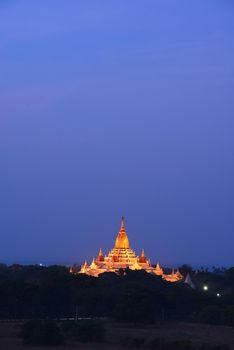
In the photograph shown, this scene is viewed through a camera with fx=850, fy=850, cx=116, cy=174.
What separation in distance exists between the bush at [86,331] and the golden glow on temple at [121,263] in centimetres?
2517

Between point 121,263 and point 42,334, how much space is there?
30.2 metres

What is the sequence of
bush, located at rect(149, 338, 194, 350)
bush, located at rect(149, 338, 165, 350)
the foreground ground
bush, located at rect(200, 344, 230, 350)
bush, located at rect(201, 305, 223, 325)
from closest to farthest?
bush, located at rect(200, 344, 230, 350) < bush, located at rect(149, 338, 194, 350) < bush, located at rect(149, 338, 165, 350) < the foreground ground < bush, located at rect(201, 305, 223, 325)

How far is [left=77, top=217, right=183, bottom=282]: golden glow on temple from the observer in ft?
180

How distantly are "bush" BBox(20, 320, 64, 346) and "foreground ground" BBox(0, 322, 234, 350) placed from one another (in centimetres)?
28

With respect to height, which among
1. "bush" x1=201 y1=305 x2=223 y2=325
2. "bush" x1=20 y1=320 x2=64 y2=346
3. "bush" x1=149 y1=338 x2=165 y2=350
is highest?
"bush" x1=201 y1=305 x2=223 y2=325

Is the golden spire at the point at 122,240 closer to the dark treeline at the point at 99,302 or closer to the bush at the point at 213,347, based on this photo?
the dark treeline at the point at 99,302

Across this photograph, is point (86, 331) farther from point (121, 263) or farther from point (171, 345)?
point (121, 263)

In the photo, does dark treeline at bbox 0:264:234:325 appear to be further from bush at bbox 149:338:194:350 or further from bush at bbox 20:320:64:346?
bush at bbox 149:338:194:350

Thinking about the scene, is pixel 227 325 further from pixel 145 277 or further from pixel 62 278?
pixel 145 277

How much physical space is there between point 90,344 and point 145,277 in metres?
18.6

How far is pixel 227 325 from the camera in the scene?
106 ft

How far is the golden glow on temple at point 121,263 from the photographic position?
54750 mm

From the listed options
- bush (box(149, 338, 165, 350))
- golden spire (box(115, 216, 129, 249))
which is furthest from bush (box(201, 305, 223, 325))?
golden spire (box(115, 216, 129, 249))

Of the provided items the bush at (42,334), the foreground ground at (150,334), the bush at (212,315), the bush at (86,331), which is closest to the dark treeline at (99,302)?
the bush at (212,315)
